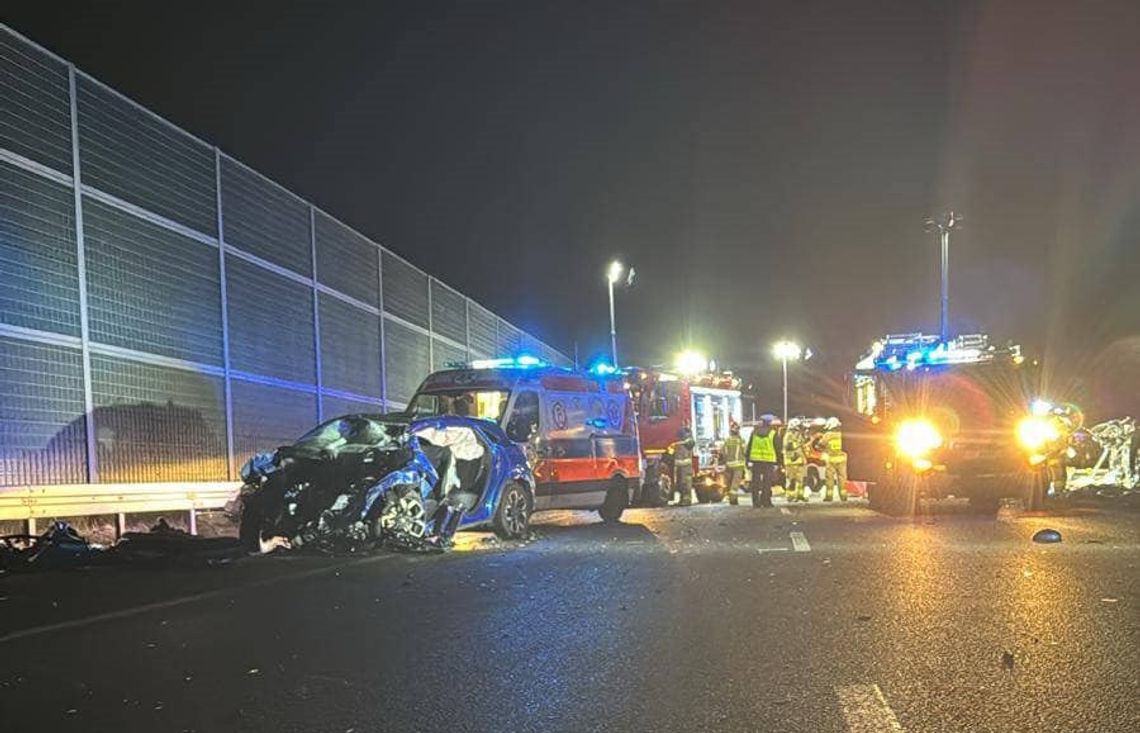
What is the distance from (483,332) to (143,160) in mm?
15702

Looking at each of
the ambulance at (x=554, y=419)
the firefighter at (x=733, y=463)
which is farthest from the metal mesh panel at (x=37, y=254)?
the firefighter at (x=733, y=463)

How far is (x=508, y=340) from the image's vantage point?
101 ft

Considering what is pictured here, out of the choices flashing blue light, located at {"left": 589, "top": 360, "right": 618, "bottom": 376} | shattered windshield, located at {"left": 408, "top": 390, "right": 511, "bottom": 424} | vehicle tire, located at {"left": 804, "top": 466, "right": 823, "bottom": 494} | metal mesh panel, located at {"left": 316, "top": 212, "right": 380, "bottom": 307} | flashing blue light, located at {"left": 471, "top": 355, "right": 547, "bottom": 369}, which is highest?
metal mesh panel, located at {"left": 316, "top": 212, "right": 380, "bottom": 307}

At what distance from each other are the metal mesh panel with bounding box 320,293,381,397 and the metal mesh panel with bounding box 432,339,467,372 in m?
3.29

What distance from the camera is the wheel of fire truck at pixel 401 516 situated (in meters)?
11.0

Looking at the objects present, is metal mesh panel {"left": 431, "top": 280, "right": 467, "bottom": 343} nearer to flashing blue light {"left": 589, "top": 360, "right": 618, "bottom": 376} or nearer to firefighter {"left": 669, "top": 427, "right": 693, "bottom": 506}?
firefighter {"left": 669, "top": 427, "right": 693, "bottom": 506}

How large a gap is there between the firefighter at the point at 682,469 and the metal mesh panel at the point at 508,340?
9202 millimetres

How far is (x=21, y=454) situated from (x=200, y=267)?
4.26 meters

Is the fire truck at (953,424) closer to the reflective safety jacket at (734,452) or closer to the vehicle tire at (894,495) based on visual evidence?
the vehicle tire at (894,495)

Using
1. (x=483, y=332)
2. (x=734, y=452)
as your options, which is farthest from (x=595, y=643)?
(x=483, y=332)

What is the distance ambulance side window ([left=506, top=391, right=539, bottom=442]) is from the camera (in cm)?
1380

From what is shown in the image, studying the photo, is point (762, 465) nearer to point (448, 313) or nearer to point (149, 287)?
point (448, 313)

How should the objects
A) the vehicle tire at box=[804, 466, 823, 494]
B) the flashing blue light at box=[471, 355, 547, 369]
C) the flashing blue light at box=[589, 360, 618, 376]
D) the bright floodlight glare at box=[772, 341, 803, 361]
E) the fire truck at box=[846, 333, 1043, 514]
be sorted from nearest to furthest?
the flashing blue light at box=[471, 355, 547, 369]
the fire truck at box=[846, 333, 1043, 514]
the flashing blue light at box=[589, 360, 618, 376]
the vehicle tire at box=[804, 466, 823, 494]
the bright floodlight glare at box=[772, 341, 803, 361]

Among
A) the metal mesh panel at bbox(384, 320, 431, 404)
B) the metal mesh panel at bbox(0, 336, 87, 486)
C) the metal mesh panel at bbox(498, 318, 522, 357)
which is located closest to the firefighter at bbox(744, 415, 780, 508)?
the metal mesh panel at bbox(384, 320, 431, 404)
